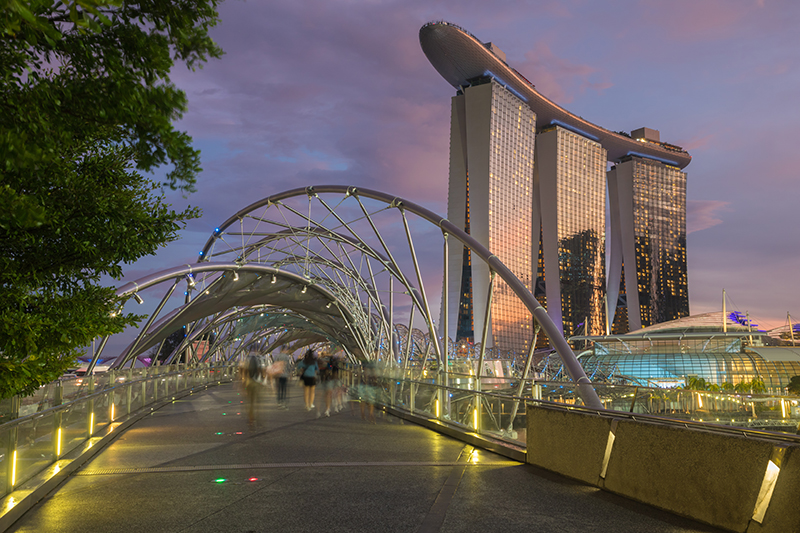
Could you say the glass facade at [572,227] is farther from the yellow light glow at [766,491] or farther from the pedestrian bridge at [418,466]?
the yellow light glow at [766,491]

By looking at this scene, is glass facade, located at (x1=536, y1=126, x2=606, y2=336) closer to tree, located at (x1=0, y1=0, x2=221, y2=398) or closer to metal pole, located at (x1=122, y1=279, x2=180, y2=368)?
metal pole, located at (x1=122, y1=279, x2=180, y2=368)

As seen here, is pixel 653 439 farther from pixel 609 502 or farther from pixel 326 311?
pixel 326 311

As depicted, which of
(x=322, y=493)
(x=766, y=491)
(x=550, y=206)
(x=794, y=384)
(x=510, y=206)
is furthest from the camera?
(x=550, y=206)

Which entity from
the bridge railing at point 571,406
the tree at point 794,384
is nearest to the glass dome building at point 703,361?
the tree at point 794,384

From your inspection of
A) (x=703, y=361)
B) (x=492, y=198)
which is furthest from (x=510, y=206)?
(x=703, y=361)

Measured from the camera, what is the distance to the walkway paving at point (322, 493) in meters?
6.33

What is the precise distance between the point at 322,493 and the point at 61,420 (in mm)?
4710

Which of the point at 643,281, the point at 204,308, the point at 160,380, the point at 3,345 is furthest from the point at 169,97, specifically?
the point at 643,281

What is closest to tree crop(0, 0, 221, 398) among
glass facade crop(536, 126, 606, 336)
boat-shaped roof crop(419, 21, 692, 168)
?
boat-shaped roof crop(419, 21, 692, 168)

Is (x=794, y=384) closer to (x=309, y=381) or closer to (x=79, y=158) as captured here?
(x=309, y=381)

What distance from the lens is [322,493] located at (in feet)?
25.2

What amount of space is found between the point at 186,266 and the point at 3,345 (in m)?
28.4

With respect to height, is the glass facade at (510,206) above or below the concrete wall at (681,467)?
above

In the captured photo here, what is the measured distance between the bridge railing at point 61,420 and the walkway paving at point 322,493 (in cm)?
46
